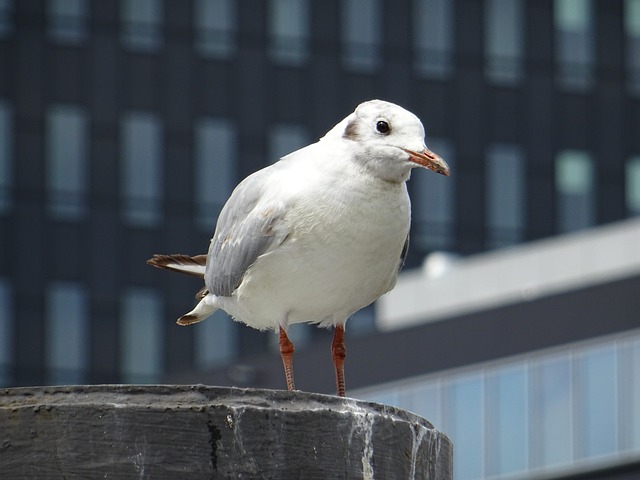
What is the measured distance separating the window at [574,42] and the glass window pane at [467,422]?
913 inches

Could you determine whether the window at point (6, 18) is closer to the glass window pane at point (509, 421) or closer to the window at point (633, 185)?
the window at point (633, 185)

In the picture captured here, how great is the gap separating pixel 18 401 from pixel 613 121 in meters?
59.1

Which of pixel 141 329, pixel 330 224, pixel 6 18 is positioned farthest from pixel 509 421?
pixel 330 224

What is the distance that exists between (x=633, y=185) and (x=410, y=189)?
852cm

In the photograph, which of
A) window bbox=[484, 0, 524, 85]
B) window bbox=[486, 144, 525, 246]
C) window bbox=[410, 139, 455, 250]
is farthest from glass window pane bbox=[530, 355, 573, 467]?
window bbox=[484, 0, 524, 85]

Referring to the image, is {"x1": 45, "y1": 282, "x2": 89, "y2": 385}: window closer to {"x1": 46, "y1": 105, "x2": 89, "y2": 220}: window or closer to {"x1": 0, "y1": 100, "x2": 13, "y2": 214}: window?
{"x1": 46, "y1": 105, "x2": 89, "y2": 220}: window

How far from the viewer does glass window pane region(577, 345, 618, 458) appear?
138ft

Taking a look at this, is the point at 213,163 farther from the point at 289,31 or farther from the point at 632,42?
the point at 632,42

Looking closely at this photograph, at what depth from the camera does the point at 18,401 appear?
23.8 feet

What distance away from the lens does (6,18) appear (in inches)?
2274

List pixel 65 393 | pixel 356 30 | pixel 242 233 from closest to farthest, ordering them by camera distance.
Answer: pixel 65 393, pixel 242 233, pixel 356 30

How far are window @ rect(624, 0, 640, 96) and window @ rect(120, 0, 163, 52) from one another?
16.6 meters

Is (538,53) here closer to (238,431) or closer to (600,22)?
(600,22)

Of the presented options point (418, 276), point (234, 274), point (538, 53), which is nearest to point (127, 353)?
point (418, 276)
